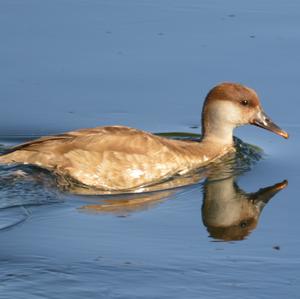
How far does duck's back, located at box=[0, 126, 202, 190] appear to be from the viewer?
11.5 metres

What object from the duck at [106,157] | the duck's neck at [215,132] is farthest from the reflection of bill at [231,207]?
Result: the duck's neck at [215,132]

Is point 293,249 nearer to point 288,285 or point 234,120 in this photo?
point 288,285

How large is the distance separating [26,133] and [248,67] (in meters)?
3.16

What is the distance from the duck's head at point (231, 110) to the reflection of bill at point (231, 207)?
84 centimetres

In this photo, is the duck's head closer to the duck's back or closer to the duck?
the duck

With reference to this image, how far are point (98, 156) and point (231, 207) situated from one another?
1502mm

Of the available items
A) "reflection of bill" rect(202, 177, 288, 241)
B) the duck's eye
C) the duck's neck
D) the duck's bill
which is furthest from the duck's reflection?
the duck's eye

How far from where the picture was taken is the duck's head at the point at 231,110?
40.8 feet

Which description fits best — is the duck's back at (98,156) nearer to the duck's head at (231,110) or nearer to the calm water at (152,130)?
the calm water at (152,130)

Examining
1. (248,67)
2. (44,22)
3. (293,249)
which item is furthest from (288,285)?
(44,22)

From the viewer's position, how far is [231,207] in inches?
439

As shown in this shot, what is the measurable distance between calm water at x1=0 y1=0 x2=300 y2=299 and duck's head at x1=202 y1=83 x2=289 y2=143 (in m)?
0.36

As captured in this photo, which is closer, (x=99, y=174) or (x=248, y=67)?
(x=99, y=174)

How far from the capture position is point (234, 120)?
41.3ft
